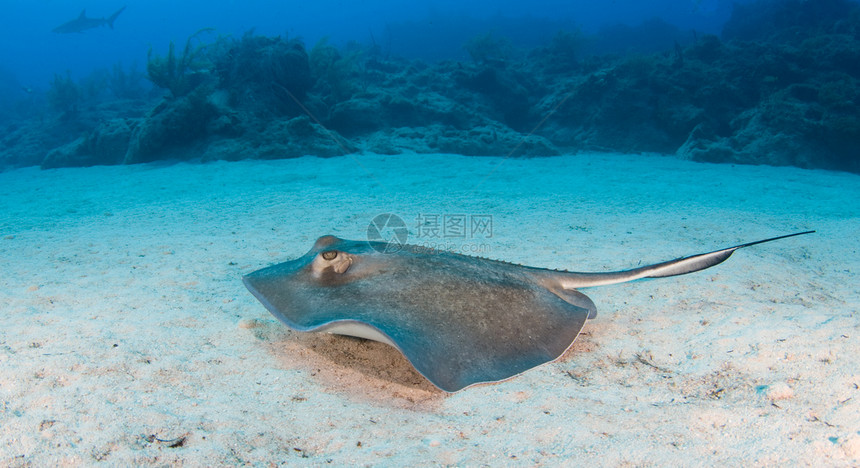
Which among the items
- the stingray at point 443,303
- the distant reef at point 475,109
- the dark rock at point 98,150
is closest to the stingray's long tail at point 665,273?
the stingray at point 443,303

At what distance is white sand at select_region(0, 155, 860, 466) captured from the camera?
5.48 feet

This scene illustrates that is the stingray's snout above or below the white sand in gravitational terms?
above

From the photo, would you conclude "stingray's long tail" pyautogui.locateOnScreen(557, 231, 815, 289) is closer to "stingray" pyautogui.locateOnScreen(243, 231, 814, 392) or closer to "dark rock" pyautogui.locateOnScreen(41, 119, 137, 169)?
"stingray" pyautogui.locateOnScreen(243, 231, 814, 392)

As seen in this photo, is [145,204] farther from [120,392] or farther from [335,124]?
[335,124]

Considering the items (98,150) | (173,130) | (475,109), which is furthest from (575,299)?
(98,150)

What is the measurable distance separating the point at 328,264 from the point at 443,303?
2.55ft

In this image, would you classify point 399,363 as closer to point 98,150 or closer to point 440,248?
point 440,248

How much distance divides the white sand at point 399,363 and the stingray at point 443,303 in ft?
0.83

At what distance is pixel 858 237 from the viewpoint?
16.4 feet

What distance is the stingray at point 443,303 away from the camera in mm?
1938

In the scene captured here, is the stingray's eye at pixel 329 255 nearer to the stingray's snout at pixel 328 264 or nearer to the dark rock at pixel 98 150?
the stingray's snout at pixel 328 264

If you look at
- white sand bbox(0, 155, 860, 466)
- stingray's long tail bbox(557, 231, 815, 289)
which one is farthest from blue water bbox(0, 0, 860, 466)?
stingray's long tail bbox(557, 231, 815, 289)

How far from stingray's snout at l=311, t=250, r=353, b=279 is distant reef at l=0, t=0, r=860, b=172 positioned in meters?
9.00

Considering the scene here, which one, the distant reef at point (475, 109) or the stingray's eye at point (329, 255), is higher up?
the distant reef at point (475, 109)
